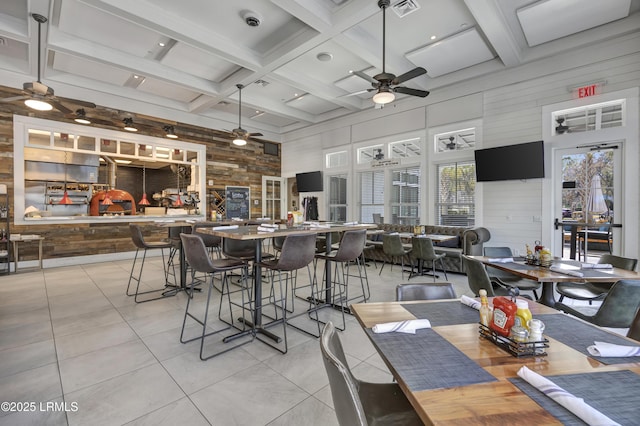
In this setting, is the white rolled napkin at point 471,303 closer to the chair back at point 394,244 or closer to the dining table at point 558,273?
the dining table at point 558,273

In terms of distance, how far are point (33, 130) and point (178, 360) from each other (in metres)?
7.04

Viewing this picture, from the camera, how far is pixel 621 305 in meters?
2.21

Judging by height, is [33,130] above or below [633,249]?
A: above

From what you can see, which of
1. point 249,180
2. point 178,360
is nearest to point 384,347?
point 178,360

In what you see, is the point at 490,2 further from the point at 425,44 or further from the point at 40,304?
the point at 40,304

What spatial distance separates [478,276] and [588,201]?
3942mm

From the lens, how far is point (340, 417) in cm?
98

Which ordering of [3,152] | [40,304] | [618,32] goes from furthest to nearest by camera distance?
[3,152] → [618,32] → [40,304]

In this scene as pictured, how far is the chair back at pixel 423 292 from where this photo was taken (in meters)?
1.86

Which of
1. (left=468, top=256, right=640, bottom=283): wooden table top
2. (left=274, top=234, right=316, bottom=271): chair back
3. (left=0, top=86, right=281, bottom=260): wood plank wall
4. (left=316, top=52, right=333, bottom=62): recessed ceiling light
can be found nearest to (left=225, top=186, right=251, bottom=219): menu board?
(left=0, top=86, right=281, bottom=260): wood plank wall

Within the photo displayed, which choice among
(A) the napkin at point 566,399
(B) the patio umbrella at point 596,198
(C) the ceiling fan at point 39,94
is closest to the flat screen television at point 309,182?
(C) the ceiling fan at point 39,94

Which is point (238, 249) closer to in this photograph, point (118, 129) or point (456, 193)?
point (456, 193)

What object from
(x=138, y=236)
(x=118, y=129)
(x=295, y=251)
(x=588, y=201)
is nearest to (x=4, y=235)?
(x=118, y=129)

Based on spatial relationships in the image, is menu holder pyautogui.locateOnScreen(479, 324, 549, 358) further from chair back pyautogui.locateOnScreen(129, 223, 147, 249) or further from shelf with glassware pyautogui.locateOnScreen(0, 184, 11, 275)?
shelf with glassware pyautogui.locateOnScreen(0, 184, 11, 275)
